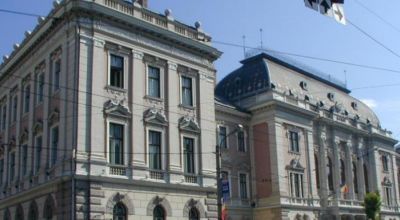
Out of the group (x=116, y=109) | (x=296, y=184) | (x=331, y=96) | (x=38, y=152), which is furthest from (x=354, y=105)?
(x=38, y=152)

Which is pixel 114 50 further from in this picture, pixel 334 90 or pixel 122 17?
pixel 334 90

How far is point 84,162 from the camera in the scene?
30.1 metres

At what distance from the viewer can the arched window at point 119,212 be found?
30.9 meters

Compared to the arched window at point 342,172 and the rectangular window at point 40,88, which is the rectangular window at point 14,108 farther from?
the arched window at point 342,172

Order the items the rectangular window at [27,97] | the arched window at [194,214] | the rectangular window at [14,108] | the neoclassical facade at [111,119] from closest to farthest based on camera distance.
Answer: the neoclassical facade at [111,119]
the arched window at [194,214]
the rectangular window at [27,97]
the rectangular window at [14,108]

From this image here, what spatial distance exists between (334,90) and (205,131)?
27835 millimetres

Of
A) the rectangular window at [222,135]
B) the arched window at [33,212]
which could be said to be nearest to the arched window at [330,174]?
the rectangular window at [222,135]

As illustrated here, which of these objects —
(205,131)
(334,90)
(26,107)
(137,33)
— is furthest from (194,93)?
(334,90)

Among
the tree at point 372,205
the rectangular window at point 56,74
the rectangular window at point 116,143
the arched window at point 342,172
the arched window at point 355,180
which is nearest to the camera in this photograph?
the rectangular window at point 116,143

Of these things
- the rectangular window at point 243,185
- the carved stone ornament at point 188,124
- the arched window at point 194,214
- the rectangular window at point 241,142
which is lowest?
the arched window at point 194,214

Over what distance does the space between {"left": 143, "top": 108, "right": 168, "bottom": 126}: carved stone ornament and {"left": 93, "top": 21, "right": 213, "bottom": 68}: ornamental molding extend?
4014 mm

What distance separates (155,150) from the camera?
3400 centimetres

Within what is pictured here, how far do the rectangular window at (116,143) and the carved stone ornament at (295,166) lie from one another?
752 inches

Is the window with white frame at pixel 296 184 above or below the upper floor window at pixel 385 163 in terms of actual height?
below
